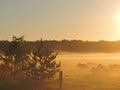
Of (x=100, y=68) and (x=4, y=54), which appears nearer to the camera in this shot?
(x=4, y=54)

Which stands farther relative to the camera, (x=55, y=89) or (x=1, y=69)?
(x=1, y=69)

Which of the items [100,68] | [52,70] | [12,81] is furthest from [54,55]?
[100,68]

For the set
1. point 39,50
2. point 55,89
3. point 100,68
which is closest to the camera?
point 55,89

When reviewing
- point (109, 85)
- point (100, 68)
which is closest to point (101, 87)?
point (109, 85)

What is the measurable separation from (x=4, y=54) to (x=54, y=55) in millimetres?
6038

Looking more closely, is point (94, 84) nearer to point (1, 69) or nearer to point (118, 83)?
point (118, 83)

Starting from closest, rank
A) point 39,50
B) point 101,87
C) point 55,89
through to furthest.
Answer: point 55,89, point 101,87, point 39,50

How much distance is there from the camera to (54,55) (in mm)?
61281

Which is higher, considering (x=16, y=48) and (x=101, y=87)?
(x=16, y=48)

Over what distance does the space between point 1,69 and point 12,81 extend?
546 cm

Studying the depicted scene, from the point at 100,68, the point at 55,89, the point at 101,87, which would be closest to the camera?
the point at 55,89

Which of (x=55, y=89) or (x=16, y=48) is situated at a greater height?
(x=16, y=48)

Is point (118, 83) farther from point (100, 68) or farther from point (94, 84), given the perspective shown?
point (100, 68)

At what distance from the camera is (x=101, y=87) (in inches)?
2275
